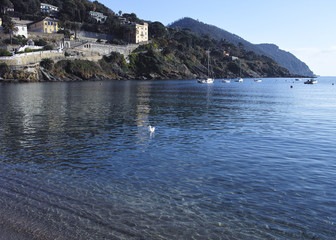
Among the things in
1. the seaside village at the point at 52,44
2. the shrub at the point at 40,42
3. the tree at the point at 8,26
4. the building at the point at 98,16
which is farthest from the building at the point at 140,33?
the tree at the point at 8,26

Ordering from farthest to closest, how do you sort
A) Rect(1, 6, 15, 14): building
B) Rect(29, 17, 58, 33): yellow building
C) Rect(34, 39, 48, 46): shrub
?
Rect(1, 6, 15, 14): building < Rect(29, 17, 58, 33): yellow building < Rect(34, 39, 48, 46): shrub

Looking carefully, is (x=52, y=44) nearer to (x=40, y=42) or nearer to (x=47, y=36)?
(x=40, y=42)

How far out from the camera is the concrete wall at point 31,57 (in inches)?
3666

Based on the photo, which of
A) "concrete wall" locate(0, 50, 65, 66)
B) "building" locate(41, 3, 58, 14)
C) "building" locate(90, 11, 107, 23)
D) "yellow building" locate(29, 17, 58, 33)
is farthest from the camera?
"building" locate(90, 11, 107, 23)

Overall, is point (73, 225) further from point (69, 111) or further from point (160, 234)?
point (69, 111)

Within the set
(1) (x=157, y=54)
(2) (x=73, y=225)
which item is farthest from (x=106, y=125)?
(1) (x=157, y=54)

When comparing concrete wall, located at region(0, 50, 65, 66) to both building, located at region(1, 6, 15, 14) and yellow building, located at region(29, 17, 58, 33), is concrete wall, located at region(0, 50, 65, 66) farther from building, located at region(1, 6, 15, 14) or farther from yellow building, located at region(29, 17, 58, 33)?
building, located at region(1, 6, 15, 14)

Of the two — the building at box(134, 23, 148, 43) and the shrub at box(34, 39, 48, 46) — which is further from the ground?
the building at box(134, 23, 148, 43)

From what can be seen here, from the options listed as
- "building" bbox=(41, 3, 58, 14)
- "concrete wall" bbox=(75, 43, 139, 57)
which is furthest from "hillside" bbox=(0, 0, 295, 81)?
"building" bbox=(41, 3, 58, 14)

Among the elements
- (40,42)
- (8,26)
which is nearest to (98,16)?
(40,42)

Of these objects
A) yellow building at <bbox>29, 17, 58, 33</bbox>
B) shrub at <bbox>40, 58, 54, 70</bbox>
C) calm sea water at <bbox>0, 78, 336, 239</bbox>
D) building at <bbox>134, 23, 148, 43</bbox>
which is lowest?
calm sea water at <bbox>0, 78, 336, 239</bbox>

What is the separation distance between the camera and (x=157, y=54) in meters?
160

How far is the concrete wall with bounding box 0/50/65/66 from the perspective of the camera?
93.1 m

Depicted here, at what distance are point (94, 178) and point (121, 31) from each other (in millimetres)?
169881
